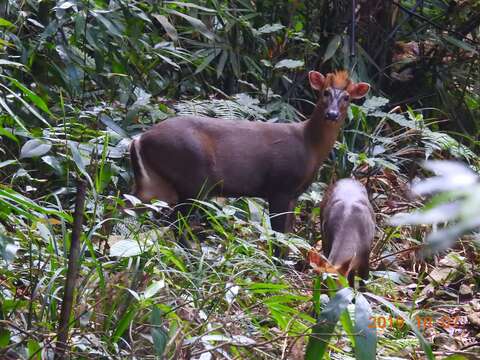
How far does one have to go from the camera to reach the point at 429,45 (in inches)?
357

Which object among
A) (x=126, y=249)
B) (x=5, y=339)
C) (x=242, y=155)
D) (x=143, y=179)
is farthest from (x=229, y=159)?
(x=5, y=339)

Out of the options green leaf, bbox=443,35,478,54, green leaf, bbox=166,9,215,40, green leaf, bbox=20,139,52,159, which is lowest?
green leaf, bbox=443,35,478,54

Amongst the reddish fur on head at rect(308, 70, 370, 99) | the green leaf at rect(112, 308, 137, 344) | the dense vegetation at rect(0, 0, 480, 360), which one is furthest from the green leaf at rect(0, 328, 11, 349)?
the reddish fur on head at rect(308, 70, 370, 99)

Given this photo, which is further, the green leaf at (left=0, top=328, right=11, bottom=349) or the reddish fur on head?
the reddish fur on head

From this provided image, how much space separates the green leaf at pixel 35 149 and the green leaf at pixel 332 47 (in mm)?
5338

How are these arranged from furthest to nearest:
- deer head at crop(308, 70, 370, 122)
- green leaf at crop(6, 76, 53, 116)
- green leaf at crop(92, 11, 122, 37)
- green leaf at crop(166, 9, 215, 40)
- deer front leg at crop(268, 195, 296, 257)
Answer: deer head at crop(308, 70, 370, 122) < green leaf at crop(166, 9, 215, 40) < deer front leg at crop(268, 195, 296, 257) < green leaf at crop(92, 11, 122, 37) < green leaf at crop(6, 76, 53, 116)

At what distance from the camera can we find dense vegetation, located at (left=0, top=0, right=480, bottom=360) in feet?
7.89

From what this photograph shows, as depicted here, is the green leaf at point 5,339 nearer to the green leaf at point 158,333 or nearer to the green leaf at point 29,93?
the green leaf at point 158,333

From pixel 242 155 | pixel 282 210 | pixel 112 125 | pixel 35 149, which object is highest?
pixel 35 149

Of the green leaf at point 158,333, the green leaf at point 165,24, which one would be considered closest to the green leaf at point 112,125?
the green leaf at point 165,24

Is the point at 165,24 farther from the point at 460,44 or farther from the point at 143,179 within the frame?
the point at 460,44

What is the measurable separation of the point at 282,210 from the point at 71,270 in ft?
13.1

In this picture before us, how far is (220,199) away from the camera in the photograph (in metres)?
6.29

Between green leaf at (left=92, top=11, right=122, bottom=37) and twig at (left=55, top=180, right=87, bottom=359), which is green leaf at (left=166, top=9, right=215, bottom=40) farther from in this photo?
twig at (left=55, top=180, right=87, bottom=359)
